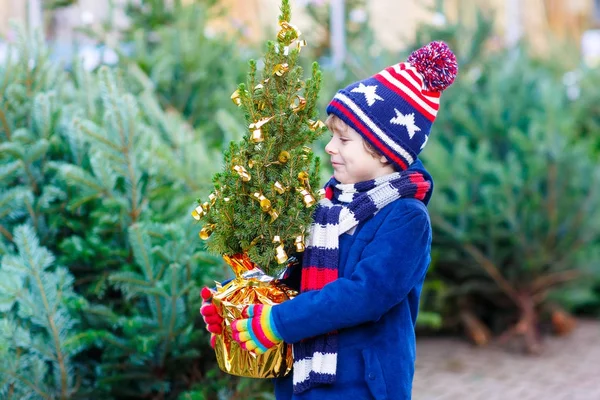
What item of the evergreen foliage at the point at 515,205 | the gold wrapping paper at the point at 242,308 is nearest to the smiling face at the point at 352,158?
the gold wrapping paper at the point at 242,308

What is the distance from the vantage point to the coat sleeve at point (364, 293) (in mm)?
1979

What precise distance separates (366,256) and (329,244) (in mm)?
116

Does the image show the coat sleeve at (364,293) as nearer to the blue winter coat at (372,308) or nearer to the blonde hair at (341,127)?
the blue winter coat at (372,308)

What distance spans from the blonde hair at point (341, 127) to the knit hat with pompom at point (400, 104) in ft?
0.07

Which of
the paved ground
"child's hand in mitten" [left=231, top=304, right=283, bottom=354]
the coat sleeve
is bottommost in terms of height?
the paved ground

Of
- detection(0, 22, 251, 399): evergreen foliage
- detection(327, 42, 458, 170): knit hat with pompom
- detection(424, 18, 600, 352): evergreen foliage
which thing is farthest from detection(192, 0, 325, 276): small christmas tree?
detection(424, 18, 600, 352): evergreen foliage

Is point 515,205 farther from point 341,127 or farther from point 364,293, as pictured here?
point 364,293

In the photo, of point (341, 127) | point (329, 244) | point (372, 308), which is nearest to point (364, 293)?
point (372, 308)

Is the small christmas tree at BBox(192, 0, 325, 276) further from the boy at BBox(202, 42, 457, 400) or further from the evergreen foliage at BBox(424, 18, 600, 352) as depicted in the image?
the evergreen foliage at BBox(424, 18, 600, 352)

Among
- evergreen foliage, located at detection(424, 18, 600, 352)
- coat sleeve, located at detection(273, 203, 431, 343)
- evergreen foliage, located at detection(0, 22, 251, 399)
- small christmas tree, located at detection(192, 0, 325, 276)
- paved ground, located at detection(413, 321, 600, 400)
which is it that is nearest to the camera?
coat sleeve, located at detection(273, 203, 431, 343)

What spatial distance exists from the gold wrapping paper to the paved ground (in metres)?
2.62

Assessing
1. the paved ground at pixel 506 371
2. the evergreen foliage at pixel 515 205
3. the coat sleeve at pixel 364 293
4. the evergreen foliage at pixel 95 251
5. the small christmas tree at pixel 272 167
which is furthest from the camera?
the evergreen foliage at pixel 515 205

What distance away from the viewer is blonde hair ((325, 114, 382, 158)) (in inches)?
84.7

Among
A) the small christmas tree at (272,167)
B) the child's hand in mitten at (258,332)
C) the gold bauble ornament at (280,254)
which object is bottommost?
the child's hand in mitten at (258,332)
